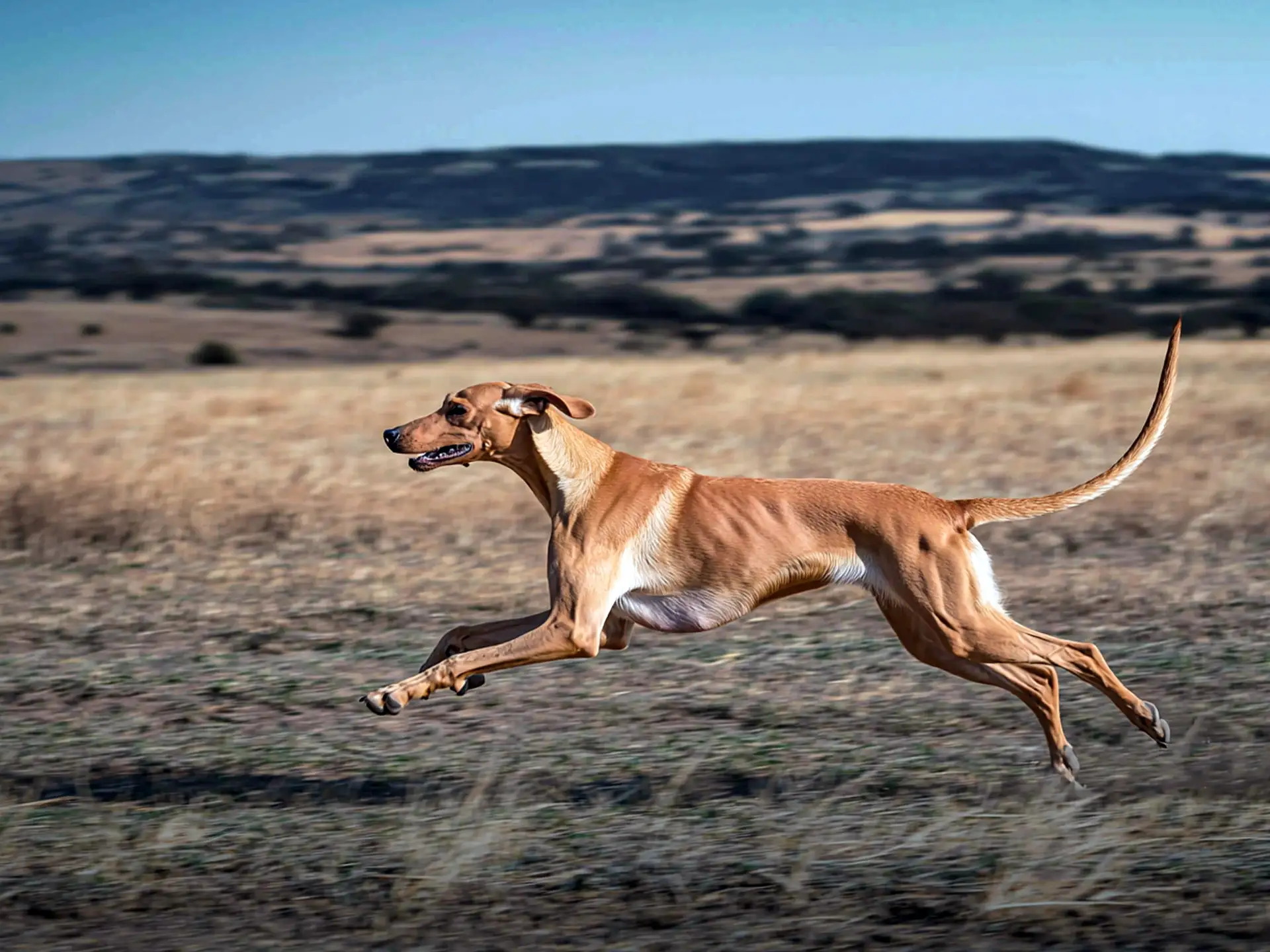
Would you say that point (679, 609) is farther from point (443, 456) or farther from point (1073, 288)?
point (1073, 288)

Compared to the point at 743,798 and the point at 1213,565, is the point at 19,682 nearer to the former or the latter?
the point at 743,798

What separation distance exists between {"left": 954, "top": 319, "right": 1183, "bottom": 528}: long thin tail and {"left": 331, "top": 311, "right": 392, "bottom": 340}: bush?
1347 inches

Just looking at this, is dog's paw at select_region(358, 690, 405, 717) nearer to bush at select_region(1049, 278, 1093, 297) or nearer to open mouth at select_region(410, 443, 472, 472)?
open mouth at select_region(410, 443, 472, 472)

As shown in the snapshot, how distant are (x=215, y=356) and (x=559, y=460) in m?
30.3

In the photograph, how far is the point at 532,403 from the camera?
6.20 metres

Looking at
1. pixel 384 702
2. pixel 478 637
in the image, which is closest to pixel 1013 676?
pixel 478 637

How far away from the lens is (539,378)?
2853 cm

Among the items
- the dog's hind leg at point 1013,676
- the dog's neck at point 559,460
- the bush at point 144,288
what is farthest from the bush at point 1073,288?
the dog's neck at point 559,460

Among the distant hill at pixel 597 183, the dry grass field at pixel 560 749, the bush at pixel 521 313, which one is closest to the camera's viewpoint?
the dry grass field at pixel 560 749

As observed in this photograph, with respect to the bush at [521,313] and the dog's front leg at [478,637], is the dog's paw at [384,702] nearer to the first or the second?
the dog's front leg at [478,637]

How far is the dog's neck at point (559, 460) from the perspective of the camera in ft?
20.4

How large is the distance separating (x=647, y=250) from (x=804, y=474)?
5229cm

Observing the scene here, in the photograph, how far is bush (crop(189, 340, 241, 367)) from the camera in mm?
34844

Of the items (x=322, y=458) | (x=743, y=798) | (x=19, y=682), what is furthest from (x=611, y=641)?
(x=322, y=458)
